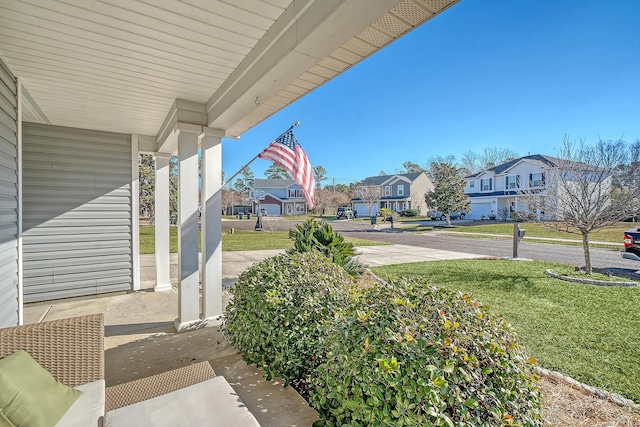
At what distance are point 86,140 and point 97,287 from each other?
246cm

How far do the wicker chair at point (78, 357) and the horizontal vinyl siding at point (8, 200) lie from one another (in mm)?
1163

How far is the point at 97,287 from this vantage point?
5016 mm

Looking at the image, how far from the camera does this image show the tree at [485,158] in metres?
36.4

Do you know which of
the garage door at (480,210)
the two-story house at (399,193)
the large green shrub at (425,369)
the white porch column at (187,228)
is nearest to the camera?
the large green shrub at (425,369)

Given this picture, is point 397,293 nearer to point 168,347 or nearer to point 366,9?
point 366,9

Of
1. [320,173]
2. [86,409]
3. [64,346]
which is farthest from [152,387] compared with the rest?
[320,173]

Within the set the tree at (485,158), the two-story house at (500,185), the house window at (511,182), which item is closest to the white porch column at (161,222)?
the two-story house at (500,185)

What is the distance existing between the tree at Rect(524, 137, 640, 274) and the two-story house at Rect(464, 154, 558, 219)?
16.4m

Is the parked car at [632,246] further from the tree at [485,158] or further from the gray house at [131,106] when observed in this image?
the tree at [485,158]

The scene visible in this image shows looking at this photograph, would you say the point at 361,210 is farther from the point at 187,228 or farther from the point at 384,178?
the point at 187,228

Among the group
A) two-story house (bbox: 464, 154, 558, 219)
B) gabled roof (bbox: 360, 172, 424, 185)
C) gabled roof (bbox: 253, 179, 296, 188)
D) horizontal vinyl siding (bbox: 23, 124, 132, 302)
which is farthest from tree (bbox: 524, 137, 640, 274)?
gabled roof (bbox: 253, 179, 296, 188)

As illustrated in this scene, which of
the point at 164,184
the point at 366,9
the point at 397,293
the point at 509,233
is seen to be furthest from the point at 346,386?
the point at 509,233

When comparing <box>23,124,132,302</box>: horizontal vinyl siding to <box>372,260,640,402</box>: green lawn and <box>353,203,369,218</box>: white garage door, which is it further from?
<box>353,203,369,218</box>: white garage door

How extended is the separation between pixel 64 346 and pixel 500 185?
30.4 metres
